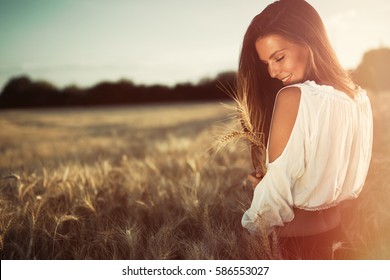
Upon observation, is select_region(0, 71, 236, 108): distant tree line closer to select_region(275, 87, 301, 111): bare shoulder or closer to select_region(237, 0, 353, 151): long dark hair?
select_region(237, 0, 353, 151): long dark hair

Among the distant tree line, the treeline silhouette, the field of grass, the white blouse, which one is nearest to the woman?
the white blouse

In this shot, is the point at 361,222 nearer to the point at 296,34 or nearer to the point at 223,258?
the point at 223,258

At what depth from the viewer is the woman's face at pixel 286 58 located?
61.6 inches

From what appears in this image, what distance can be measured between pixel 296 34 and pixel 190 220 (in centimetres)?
111

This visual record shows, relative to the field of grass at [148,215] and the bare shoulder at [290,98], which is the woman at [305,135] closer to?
the bare shoulder at [290,98]

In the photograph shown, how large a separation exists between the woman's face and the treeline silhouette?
3.77 feet

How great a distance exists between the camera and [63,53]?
2646 millimetres

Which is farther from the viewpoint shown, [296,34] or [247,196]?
[247,196]

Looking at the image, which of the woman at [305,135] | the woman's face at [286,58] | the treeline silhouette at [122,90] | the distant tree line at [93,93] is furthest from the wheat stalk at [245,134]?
the distant tree line at [93,93]

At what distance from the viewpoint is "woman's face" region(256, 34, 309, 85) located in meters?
1.57

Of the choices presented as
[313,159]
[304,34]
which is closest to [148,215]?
[313,159]

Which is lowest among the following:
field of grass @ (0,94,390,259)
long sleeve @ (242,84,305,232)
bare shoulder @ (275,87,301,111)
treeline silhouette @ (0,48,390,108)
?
field of grass @ (0,94,390,259)

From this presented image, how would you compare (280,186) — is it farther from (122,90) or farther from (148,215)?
(122,90)
